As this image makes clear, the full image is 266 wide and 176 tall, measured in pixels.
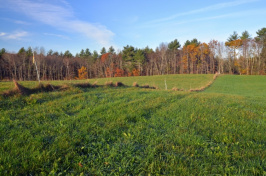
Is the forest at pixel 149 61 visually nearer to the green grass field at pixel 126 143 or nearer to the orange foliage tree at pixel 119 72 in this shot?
the orange foliage tree at pixel 119 72

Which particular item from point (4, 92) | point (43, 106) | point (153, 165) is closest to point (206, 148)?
point (153, 165)

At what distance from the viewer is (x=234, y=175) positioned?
2.32 meters

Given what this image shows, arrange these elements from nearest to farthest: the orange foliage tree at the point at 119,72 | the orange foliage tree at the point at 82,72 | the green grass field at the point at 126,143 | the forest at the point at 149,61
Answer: the green grass field at the point at 126,143 < the forest at the point at 149,61 < the orange foliage tree at the point at 82,72 < the orange foliage tree at the point at 119,72

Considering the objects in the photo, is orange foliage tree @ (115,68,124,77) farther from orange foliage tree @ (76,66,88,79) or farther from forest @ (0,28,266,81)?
orange foliage tree @ (76,66,88,79)

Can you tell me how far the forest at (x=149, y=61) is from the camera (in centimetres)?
4847

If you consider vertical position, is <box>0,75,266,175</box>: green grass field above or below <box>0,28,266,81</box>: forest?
below

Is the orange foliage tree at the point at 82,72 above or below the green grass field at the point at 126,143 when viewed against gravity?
above

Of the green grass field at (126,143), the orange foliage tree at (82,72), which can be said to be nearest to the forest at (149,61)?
the orange foliage tree at (82,72)

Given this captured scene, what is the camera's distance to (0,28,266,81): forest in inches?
1908

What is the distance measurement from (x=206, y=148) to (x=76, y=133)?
2.62m

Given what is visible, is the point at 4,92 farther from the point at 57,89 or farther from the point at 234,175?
the point at 234,175

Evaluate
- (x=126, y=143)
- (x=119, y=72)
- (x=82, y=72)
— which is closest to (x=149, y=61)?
(x=119, y=72)

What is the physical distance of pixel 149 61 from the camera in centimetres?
6406

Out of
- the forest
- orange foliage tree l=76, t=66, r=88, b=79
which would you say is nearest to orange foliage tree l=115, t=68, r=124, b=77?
the forest
